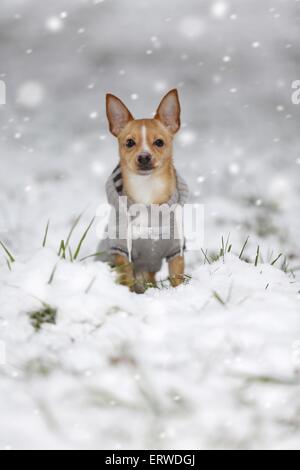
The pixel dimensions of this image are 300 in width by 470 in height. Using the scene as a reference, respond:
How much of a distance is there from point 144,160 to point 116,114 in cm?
48

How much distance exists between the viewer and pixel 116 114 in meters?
3.72

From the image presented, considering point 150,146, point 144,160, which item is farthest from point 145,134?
point 144,160

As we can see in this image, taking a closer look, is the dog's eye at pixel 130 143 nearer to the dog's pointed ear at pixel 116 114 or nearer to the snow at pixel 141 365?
the dog's pointed ear at pixel 116 114

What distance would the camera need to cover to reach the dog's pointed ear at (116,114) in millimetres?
3662

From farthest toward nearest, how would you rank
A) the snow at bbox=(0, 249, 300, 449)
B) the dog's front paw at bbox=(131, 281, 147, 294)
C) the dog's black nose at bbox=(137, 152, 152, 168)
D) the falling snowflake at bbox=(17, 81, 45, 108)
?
the falling snowflake at bbox=(17, 81, 45, 108) → the dog's black nose at bbox=(137, 152, 152, 168) → the dog's front paw at bbox=(131, 281, 147, 294) → the snow at bbox=(0, 249, 300, 449)

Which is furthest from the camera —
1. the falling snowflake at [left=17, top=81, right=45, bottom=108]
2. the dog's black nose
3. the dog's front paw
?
the falling snowflake at [left=17, top=81, right=45, bottom=108]

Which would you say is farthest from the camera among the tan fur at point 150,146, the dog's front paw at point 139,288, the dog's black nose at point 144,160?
the tan fur at point 150,146

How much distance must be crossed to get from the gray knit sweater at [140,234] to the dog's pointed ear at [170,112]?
1.48 ft

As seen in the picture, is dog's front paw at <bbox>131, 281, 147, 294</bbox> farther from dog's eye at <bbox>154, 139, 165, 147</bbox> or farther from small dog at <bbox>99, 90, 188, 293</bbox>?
dog's eye at <bbox>154, 139, 165, 147</bbox>

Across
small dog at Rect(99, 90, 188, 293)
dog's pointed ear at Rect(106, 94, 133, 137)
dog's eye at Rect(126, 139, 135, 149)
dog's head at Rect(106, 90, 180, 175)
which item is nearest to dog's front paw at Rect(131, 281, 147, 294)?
small dog at Rect(99, 90, 188, 293)

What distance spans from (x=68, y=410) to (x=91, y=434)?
0.40ft

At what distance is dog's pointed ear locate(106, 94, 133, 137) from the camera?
3.66 meters

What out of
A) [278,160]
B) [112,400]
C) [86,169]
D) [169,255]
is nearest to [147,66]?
[86,169]

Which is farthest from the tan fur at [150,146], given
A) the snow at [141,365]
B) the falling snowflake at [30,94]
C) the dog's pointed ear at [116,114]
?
the falling snowflake at [30,94]
